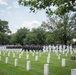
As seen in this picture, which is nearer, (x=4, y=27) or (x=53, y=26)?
(x=53, y=26)

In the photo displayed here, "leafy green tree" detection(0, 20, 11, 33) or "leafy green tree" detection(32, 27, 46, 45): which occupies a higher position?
"leafy green tree" detection(0, 20, 11, 33)

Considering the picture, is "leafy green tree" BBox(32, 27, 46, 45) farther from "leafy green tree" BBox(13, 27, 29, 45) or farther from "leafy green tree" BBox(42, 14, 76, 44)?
"leafy green tree" BBox(42, 14, 76, 44)

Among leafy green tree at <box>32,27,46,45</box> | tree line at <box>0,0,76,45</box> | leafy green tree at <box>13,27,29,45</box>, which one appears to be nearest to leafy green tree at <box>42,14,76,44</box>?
tree line at <box>0,0,76,45</box>

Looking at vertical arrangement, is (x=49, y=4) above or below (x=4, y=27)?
below

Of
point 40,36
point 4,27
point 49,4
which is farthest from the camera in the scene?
point 4,27

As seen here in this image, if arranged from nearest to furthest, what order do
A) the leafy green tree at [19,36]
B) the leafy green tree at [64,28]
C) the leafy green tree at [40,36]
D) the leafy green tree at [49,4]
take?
the leafy green tree at [49,4]
the leafy green tree at [64,28]
the leafy green tree at [40,36]
the leafy green tree at [19,36]

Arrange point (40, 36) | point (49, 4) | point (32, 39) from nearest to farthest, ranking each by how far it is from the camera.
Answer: point (49, 4) → point (32, 39) → point (40, 36)

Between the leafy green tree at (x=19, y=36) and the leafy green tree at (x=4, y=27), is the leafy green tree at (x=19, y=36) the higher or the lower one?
the lower one

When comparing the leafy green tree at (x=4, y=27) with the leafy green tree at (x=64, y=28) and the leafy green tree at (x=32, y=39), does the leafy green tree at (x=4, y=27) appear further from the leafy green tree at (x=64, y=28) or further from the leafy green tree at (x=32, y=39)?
the leafy green tree at (x=64, y=28)

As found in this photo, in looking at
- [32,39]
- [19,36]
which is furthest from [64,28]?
[19,36]

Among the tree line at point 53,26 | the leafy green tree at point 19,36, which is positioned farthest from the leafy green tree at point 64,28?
the leafy green tree at point 19,36

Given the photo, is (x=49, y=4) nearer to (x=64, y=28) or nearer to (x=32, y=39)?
(x=64, y=28)

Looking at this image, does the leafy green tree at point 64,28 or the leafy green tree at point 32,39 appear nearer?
the leafy green tree at point 64,28

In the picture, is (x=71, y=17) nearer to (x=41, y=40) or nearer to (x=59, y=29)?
(x=59, y=29)
